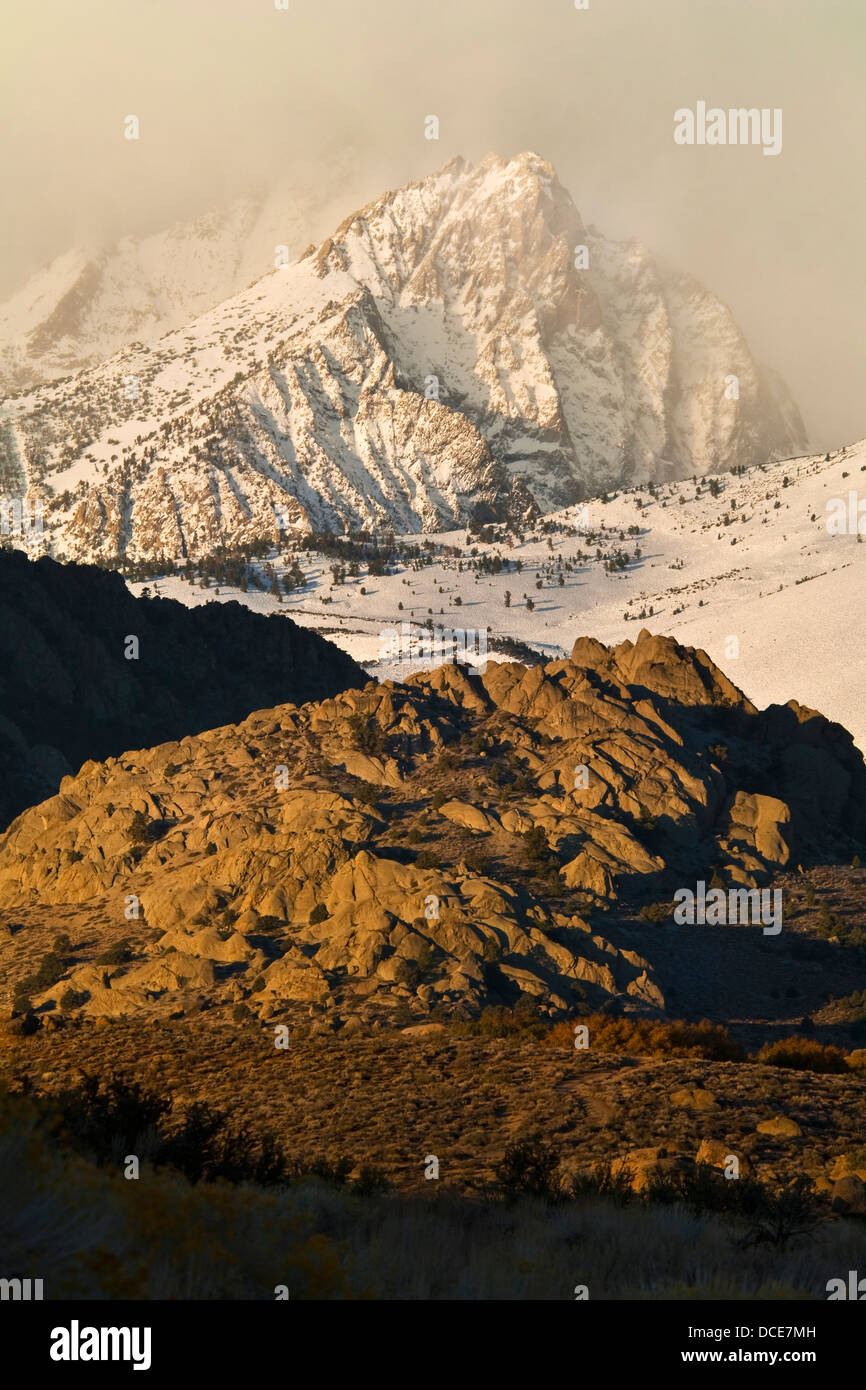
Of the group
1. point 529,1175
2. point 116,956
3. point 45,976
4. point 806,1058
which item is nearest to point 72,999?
point 45,976

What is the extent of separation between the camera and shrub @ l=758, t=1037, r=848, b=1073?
29.1 meters

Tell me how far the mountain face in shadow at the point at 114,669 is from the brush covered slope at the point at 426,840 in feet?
102

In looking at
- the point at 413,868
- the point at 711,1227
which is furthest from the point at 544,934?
the point at 711,1227

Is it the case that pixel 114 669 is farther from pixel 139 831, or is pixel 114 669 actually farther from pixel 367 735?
pixel 139 831

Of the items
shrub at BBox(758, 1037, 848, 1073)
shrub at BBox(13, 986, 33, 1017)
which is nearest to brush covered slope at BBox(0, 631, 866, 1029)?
shrub at BBox(13, 986, 33, 1017)

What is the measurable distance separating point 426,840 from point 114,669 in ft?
203

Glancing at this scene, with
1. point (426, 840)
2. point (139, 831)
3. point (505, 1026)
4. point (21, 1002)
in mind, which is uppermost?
point (426, 840)

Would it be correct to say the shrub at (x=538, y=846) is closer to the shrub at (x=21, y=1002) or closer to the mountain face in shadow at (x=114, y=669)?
the shrub at (x=21, y=1002)

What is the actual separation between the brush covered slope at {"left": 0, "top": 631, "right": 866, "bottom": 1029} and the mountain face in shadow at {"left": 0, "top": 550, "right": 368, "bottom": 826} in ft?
102

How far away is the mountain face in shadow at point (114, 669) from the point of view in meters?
92.8

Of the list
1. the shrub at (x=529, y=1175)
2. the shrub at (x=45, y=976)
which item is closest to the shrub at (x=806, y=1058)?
the shrub at (x=529, y=1175)

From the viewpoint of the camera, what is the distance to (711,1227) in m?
13.3

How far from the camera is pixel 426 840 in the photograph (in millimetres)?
49312

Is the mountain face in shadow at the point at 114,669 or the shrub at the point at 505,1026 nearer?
the shrub at the point at 505,1026
